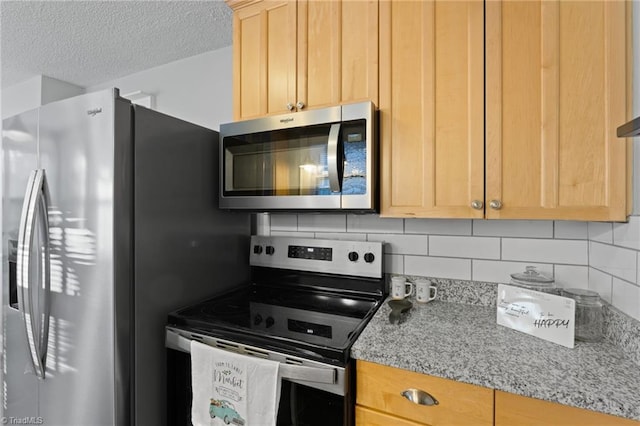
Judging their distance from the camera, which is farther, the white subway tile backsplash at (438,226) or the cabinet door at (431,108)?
the white subway tile backsplash at (438,226)

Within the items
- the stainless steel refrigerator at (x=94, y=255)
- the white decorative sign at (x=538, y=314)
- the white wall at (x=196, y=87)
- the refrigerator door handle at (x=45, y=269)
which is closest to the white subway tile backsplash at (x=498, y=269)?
the white decorative sign at (x=538, y=314)

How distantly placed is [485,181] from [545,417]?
71cm

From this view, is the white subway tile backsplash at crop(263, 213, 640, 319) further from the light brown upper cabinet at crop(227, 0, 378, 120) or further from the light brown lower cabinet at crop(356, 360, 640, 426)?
the light brown upper cabinet at crop(227, 0, 378, 120)

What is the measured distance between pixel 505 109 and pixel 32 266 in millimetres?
2002

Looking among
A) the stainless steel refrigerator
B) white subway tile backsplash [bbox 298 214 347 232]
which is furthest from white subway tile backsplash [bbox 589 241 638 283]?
the stainless steel refrigerator

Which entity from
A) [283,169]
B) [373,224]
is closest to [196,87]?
[283,169]

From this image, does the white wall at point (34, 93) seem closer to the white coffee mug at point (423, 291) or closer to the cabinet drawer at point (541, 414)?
the white coffee mug at point (423, 291)

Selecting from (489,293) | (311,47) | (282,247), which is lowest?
(489,293)

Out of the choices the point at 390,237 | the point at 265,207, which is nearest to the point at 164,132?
the point at 265,207

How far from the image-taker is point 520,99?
3.50 feet

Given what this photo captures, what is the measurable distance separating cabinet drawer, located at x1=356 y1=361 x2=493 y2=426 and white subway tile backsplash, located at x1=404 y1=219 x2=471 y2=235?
75cm

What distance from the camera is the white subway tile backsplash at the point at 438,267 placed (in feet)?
4.71

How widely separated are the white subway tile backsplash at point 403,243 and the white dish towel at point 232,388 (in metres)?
0.82

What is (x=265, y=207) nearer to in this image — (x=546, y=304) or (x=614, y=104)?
(x=546, y=304)
